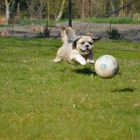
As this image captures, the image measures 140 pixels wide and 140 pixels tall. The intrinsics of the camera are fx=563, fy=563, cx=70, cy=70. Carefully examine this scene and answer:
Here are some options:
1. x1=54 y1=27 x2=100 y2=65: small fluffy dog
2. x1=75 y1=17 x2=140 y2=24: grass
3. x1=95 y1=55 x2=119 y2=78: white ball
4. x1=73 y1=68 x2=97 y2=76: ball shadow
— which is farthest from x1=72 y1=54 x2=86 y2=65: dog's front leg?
x1=75 y1=17 x2=140 y2=24: grass

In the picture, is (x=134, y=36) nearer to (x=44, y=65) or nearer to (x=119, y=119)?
(x=44, y=65)

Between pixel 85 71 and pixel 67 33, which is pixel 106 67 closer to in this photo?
pixel 85 71

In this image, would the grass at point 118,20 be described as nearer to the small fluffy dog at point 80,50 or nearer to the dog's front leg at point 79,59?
the small fluffy dog at point 80,50

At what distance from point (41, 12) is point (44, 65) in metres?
25.3

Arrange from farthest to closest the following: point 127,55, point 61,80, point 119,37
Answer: point 119,37
point 127,55
point 61,80

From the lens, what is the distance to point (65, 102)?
326 inches

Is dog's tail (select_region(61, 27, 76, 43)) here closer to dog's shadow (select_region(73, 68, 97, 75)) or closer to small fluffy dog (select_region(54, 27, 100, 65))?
small fluffy dog (select_region(54, 27, 100, 65))

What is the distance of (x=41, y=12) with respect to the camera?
38031mm

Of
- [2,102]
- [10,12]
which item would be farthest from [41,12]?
[2,102]

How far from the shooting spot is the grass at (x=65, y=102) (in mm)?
6527

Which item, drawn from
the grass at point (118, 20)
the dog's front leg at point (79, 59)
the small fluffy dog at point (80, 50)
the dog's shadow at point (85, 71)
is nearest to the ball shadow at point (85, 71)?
the dog's shadow at point (85, 71)

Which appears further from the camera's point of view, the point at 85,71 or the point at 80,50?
the point at 85,71

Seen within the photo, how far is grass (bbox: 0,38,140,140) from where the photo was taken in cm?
653

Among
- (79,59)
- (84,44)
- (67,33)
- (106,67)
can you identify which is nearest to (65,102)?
(106,67)
